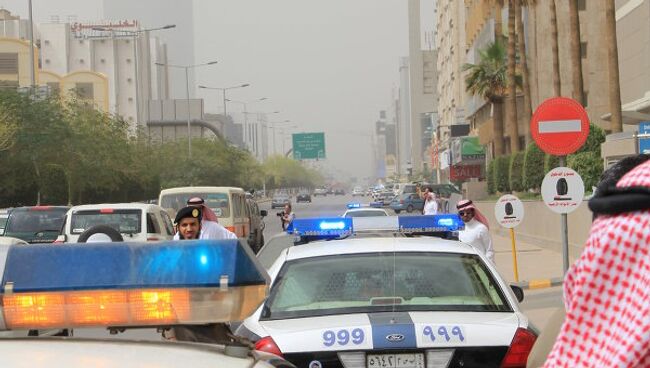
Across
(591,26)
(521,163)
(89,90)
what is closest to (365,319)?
(521,163)

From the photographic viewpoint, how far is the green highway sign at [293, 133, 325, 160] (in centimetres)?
14425

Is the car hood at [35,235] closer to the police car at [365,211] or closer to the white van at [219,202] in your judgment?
the white van at [219,202]

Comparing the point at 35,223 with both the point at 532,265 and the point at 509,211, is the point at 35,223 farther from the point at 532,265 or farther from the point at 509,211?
the point at 509,211

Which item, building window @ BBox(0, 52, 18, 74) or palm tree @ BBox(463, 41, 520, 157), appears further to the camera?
building window @ BBox(0, 52, 18, 74)

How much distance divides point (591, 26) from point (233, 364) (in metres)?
60.9

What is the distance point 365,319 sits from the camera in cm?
642

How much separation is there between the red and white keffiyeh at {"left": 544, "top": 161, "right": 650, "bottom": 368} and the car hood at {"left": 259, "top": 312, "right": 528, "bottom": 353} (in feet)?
12.7

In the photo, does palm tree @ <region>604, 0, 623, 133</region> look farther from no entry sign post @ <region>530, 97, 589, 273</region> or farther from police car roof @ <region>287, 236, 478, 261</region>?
police car roof @ <region>287, 236, 478, 261</region>

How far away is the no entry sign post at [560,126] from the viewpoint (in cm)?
1439

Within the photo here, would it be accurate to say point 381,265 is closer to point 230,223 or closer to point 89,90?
point 230,223

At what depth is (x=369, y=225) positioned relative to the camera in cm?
945

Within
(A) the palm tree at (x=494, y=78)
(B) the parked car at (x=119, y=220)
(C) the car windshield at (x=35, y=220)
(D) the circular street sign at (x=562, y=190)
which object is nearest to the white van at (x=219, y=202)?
(C) the car windshield at (x=35, y=220)

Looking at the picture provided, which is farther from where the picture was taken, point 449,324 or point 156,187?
point 156,187

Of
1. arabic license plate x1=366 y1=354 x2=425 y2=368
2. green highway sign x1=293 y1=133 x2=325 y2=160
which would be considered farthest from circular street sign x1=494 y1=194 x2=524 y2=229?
green highway sign x1=293 y1=133 x2=325 y2=160
